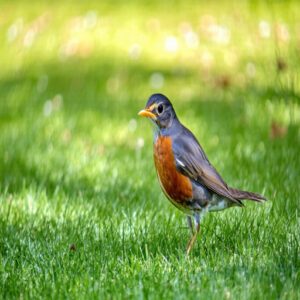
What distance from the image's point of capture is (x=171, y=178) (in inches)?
151

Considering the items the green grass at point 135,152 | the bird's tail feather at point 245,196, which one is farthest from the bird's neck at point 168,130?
the green grass at point 135,152

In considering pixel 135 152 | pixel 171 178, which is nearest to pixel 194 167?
pixel 171 178

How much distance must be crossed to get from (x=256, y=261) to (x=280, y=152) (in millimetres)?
2329

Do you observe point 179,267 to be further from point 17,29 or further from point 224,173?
point 17,29

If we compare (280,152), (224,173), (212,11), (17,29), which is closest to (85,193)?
(224,173)

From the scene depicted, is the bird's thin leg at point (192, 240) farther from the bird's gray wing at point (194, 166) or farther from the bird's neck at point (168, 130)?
the bird's neck at point (168, 130)

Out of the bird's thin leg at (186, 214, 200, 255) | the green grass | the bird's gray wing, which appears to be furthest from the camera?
the bird's gray wing

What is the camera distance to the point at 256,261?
353 centimetres

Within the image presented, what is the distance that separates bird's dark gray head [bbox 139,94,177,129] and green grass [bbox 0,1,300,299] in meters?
0.59

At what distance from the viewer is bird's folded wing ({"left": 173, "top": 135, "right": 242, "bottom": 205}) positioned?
386 centimetres

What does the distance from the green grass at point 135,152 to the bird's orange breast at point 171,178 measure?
27 centimetres

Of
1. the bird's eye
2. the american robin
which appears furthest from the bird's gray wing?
the bird's eye

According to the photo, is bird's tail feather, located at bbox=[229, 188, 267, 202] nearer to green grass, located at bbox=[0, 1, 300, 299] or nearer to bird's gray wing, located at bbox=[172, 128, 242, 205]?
bird's gray wing, located at bbox=[172, 128, 242, 205]

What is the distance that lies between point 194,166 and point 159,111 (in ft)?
1.06
